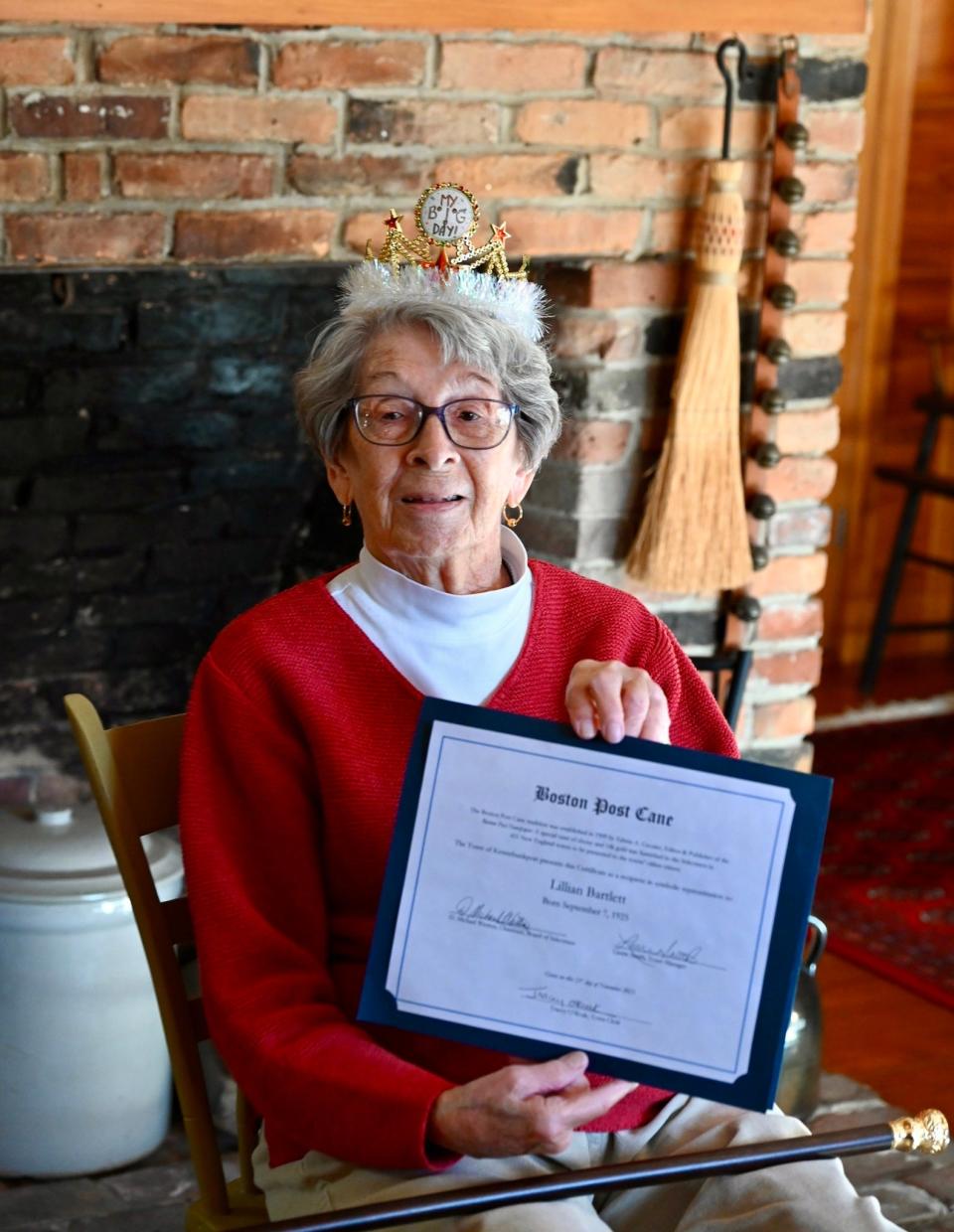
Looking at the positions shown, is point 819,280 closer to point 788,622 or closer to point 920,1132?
point 788,622

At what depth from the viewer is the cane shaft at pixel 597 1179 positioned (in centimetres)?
114

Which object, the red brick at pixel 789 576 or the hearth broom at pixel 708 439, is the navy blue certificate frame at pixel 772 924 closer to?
the hearth broom at pixel 708 439

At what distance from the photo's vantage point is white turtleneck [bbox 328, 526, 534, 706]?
161 centimetres

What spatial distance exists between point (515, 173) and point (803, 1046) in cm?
125

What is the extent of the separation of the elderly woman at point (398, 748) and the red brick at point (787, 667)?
42.6 inches

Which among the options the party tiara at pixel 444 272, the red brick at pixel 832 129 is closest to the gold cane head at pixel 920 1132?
the party tiara at pixel 444 272

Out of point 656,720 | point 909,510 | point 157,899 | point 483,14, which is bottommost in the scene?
point 909,510

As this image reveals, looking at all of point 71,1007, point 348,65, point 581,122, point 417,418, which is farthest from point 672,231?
point 71,1007

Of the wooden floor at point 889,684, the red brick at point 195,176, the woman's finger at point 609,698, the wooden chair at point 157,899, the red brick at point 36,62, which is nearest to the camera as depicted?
the woman's finger at point 609,698

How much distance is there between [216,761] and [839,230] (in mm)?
1518

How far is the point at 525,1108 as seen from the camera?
131 cm

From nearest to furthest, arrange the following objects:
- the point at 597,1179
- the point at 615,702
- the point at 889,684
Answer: the point at 597,1179 < the point at 615,702 < the point at 889,684

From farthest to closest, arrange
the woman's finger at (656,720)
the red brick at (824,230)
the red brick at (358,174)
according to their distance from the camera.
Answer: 1. the red brick at (824,230)
2. the red brick at (358,174)
3. the woman's finger at (656,720)
